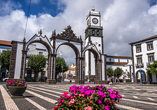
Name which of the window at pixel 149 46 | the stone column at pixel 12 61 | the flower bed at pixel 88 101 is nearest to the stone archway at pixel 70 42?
the stone column at pixel 12 61

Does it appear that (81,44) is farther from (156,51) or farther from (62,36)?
(156,51)

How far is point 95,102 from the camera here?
2.86 m

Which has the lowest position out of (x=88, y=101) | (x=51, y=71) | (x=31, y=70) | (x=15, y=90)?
(x=15, y=90)

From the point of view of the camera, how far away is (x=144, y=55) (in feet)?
117

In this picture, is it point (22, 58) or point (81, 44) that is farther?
point (81, 44)

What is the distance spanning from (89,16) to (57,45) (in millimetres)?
30312

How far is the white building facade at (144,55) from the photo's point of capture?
111 feet

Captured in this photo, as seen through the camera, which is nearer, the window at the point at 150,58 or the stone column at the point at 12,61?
the stone column at the point at 12,61

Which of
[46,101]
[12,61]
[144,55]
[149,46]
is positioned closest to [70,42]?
[12,61]

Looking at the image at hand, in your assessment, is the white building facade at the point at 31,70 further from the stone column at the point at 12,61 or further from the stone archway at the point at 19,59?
the stone column at the point at 12,61

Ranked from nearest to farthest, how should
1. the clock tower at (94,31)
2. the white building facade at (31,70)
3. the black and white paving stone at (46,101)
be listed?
the black and white paving stone at (46,101)
the white building facade at (31,70)
the clock tower at (94,31)

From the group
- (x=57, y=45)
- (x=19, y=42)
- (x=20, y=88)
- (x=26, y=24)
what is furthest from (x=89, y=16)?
(x=20, y=88)

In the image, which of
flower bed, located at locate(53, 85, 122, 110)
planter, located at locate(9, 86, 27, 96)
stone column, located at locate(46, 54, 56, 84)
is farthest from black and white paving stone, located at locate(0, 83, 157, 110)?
stone column, located at locate(46, 54, 56, 84)

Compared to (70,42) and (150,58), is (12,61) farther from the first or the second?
(150,58)
